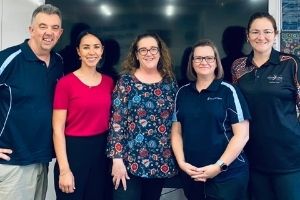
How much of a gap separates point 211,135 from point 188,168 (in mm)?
227

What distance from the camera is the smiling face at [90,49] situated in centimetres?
199

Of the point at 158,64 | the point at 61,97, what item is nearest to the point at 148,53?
the point at 158,64

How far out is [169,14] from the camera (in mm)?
2504

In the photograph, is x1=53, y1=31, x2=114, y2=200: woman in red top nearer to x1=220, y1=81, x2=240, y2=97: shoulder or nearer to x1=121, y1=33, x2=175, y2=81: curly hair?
x1=121, y1=33, x2=175, y2=81: curly hair

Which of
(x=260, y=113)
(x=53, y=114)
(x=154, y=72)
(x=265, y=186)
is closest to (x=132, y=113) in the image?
(x=154, y=72)

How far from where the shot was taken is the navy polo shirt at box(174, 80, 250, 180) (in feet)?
6.04

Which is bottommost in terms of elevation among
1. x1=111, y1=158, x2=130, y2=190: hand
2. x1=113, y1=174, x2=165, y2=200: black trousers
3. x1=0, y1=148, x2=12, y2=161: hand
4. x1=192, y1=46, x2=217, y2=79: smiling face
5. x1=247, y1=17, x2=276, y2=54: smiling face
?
x1=113, y1=174, x2=165, y2=200: black trousers

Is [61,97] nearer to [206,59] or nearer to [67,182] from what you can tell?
[67,182]

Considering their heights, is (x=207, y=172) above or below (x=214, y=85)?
below

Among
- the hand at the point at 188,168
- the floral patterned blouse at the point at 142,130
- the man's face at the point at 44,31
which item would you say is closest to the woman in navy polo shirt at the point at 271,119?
the hand at the point at 188,168

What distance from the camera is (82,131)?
6.31ft

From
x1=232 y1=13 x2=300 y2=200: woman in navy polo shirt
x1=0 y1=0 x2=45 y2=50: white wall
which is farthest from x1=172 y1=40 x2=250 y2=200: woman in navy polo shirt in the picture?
x1=0 y1=0 x2=45 y2=50: white wall

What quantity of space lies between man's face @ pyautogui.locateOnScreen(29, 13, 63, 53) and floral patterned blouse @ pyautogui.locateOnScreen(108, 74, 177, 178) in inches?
19.2

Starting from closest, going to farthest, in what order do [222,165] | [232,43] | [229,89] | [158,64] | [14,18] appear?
[222,165], [229,89], [158,64], [232,43], [14,18]
